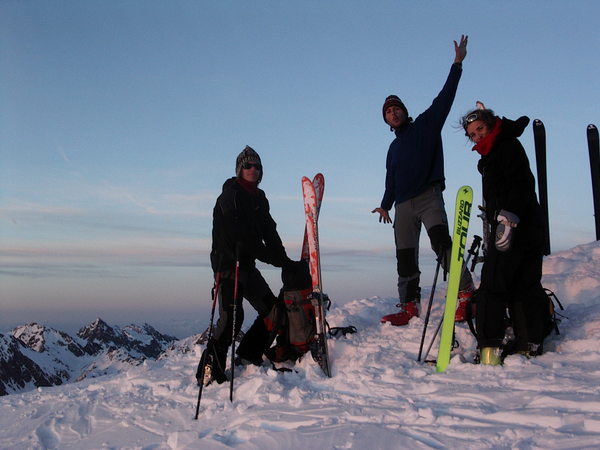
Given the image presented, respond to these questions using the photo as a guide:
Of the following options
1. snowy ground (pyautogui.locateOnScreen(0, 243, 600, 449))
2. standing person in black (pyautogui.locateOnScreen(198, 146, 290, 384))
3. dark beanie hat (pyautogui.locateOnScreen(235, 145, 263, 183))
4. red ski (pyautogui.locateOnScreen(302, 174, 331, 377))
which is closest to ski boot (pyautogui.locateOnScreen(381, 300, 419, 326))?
snowy ground (pyautogui.locateOnScreen(0, 243, 600, 449))

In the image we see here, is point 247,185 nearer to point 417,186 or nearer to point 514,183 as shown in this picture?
point 417,186

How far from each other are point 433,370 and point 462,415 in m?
1.34

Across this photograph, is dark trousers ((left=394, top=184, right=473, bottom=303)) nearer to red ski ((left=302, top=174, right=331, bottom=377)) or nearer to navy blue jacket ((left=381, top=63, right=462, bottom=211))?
navy blue jacket ((left=381, top=63, right=462, bottom=211))

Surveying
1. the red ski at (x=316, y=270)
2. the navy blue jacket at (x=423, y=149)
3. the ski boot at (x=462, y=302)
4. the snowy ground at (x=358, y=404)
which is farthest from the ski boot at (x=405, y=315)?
the navy blue jacket at (x=423, y=149)

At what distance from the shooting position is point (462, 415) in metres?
3.35

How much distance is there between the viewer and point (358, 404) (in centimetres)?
393

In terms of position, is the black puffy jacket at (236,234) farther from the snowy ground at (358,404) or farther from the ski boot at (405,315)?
the ski boot at (405,315)

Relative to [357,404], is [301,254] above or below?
above

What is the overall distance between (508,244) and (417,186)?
1845 millimetres

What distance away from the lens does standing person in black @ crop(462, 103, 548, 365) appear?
4.51m

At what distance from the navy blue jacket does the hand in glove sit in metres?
1.66

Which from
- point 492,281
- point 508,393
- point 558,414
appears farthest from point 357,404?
point 492,281

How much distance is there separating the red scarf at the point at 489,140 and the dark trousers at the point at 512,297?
0.83m

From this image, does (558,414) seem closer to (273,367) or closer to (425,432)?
(425,432)
